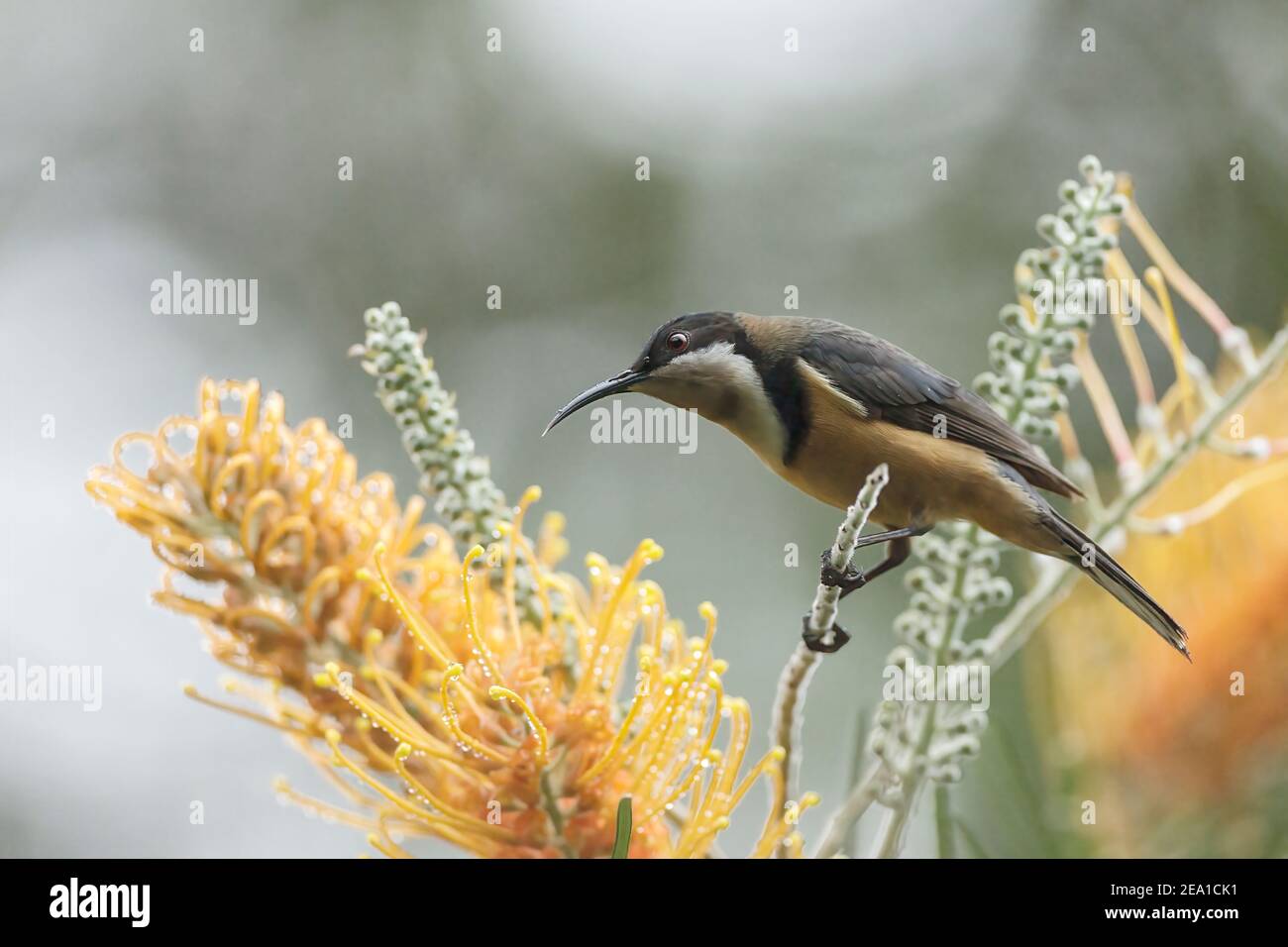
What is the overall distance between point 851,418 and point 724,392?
9.8 inches

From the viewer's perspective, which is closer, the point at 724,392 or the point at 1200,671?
the point at 1200,671

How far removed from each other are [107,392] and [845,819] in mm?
5409

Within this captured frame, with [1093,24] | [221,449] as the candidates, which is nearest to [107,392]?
[221,449]

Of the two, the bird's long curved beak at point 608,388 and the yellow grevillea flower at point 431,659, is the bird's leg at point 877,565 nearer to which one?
the yellow grevillea flower at point 431,659

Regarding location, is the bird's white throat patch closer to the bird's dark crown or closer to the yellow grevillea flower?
the bird's dark crown

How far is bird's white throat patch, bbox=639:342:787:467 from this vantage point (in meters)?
2.20

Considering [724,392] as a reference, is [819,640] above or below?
below

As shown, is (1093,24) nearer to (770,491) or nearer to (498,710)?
(770,491)

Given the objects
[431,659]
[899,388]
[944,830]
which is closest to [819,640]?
[944,830]

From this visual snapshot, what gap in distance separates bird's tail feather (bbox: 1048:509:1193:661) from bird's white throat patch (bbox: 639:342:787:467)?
1.65 ft

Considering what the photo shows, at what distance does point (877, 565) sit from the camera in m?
2.16

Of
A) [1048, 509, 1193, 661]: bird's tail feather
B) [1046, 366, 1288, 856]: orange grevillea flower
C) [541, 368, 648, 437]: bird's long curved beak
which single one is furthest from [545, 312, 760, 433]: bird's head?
[1046, 366, 1288, 856]: orange grevillea flower

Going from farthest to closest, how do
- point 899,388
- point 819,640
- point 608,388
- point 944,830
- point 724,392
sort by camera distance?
1. point 899,388
2. point 724,392
3. point 608,388
4. point 819,640
5. point 944,830

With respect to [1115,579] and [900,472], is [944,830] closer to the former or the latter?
[1115,579]
